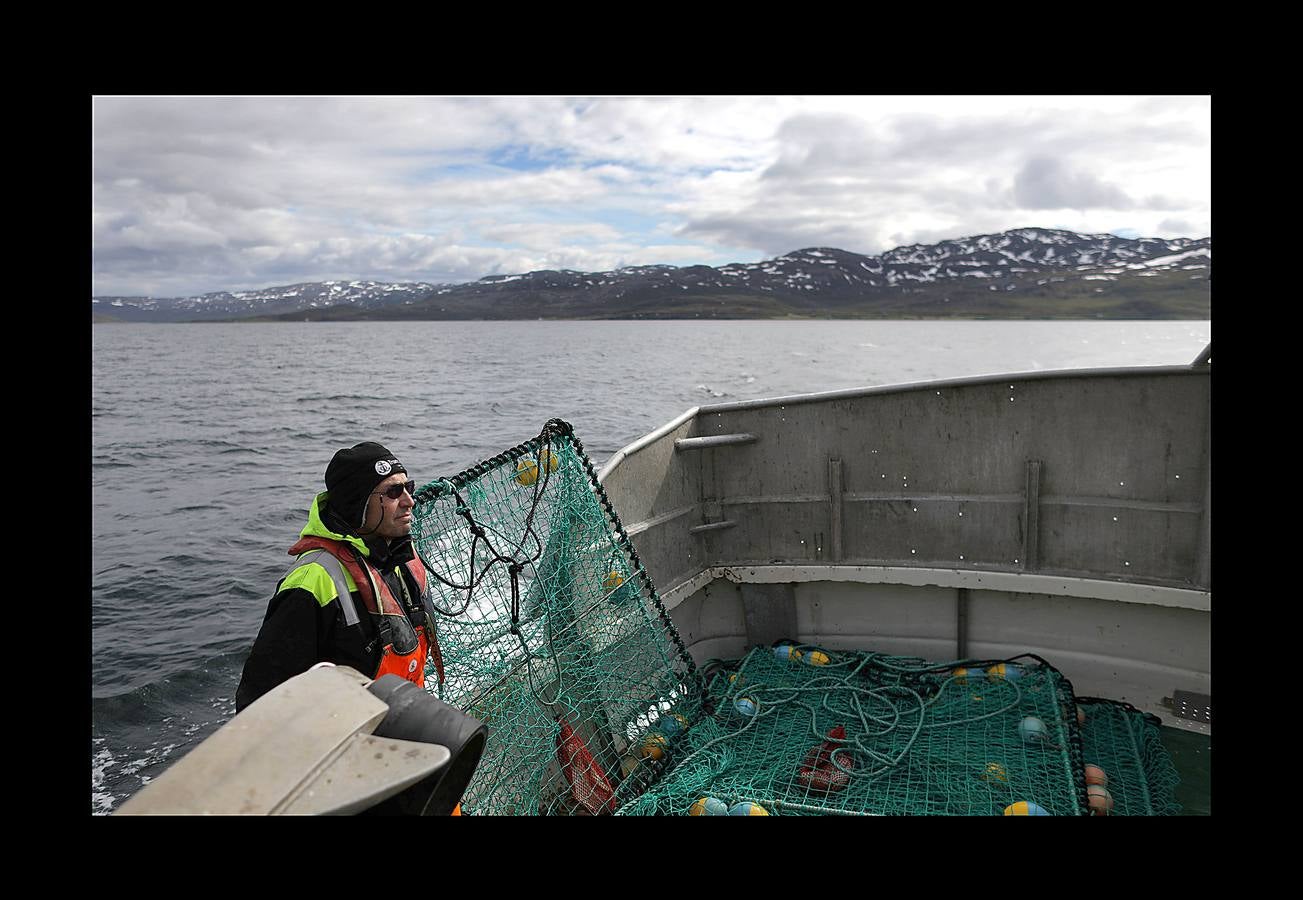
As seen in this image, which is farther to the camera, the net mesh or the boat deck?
the boat deck

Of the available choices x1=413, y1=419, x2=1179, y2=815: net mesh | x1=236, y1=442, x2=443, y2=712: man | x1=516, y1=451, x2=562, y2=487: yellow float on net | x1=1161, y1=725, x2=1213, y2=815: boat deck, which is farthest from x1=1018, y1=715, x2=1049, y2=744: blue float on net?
x1=236, y1=442, x2=443, y2=712: man

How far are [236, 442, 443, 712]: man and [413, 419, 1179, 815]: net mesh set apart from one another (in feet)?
1.65

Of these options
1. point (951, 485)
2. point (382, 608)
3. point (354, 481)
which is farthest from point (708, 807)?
point (951, 485)

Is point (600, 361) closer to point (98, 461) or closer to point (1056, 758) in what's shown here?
point (98, 461)

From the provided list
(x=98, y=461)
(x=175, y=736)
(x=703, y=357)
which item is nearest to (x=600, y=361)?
(x=703, y=357)

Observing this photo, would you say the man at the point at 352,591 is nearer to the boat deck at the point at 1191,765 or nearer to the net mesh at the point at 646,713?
the net mesh at the point at 646,713

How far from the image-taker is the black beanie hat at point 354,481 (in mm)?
3008

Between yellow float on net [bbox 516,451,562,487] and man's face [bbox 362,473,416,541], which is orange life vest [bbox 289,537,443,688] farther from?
yellow float on net [bbox 516,451,562,487]

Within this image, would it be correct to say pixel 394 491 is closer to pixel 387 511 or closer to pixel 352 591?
pixel 387 511

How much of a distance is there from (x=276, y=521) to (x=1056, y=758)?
49.7 feet

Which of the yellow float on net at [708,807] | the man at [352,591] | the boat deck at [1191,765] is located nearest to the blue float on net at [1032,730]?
the boat deck at [1191,765]

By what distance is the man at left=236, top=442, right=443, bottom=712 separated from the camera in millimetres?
2768

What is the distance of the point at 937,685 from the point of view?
533 centimetres

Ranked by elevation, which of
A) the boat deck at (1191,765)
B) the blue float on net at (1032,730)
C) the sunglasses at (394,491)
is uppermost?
the sunglasses at (394,491)
